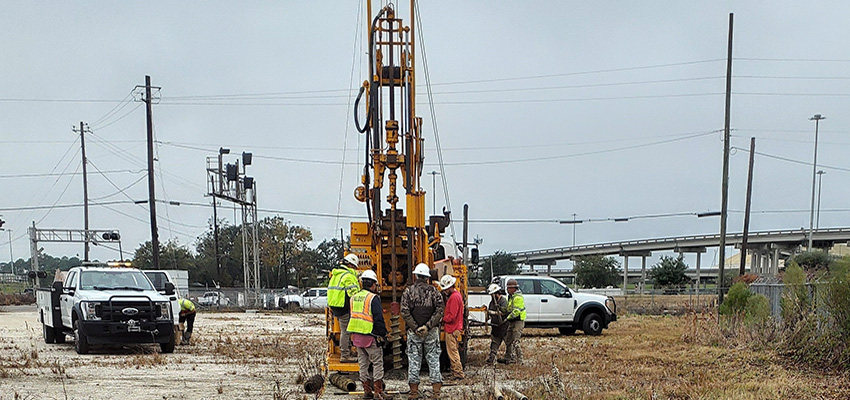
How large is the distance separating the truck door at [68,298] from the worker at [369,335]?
9468mm

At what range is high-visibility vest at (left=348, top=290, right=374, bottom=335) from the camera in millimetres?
12453

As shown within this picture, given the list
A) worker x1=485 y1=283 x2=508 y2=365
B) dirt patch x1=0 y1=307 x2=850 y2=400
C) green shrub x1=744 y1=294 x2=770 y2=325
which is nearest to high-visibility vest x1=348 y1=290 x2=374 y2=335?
dirt patch x1=0 y1=307 x2=850 y2=400

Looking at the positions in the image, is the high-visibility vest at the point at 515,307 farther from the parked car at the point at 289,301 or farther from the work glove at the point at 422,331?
the parked car at the point at 289,301

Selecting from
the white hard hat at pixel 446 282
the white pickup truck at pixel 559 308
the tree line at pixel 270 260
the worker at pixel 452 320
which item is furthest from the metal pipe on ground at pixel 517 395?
the tree line at pixel 270 260

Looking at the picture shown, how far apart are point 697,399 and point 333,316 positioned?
5.81m

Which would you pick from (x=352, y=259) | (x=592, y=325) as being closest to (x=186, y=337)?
(x=352, y=259)

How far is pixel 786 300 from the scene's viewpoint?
16.8 m

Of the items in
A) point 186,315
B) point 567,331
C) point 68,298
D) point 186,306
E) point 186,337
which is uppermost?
point 68,298

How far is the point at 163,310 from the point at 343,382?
24.4 feet

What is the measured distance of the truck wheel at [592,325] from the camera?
2678 cm

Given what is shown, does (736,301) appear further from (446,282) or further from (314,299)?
(314,299)

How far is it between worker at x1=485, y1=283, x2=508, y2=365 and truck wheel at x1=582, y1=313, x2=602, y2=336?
31.9 feet

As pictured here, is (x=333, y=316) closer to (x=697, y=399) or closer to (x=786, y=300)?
(x=697, y=399)

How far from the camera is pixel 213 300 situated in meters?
58.0
